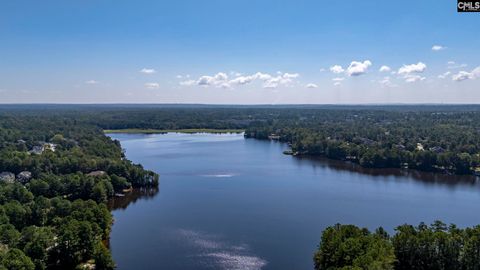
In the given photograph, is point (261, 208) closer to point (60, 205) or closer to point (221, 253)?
point (221, 253)

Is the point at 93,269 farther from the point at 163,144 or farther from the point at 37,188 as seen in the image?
the point at 163,144


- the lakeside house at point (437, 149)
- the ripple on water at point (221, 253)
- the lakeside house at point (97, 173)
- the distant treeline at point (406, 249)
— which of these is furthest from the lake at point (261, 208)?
the lakeside house at point (437, 149)

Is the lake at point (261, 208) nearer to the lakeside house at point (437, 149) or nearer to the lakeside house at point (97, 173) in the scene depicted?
the lakeside house at point (97, 173)

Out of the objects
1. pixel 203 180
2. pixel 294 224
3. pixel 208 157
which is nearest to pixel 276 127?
pixel 208 157

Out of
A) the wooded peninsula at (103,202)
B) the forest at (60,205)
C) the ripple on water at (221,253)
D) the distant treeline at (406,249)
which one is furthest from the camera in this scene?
the ripple on water at (221,253)

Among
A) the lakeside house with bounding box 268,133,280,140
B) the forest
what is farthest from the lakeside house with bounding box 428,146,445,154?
the forest

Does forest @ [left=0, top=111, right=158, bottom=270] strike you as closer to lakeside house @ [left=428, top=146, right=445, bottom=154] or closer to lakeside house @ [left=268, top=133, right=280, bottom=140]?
lakeside house @ [left=428, top=146, right=445, bottom=154]
